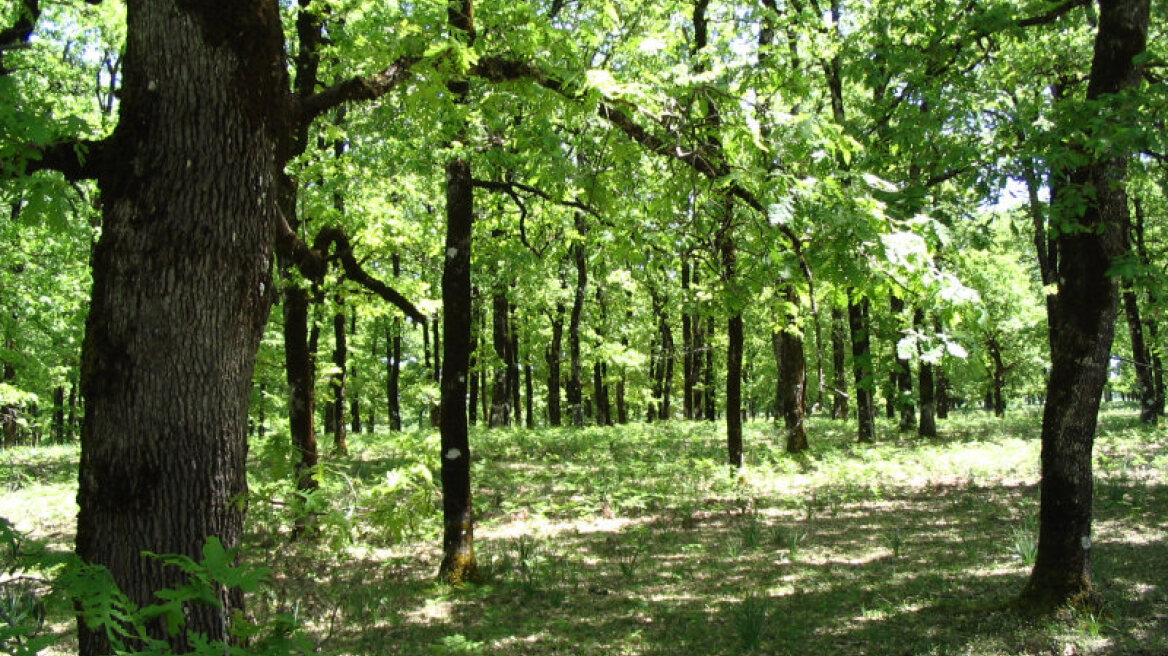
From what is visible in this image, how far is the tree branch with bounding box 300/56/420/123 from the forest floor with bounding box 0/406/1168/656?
1938 mm

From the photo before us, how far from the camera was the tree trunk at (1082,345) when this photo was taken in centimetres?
564

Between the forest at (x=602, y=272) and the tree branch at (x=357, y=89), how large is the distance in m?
0.03

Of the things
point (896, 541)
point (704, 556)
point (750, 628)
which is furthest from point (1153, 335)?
point (750, 628)

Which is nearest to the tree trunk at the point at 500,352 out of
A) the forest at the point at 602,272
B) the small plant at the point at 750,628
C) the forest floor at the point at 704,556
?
the forest at the point at 602,272

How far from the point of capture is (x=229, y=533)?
2.84 metres

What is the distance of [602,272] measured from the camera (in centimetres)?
872

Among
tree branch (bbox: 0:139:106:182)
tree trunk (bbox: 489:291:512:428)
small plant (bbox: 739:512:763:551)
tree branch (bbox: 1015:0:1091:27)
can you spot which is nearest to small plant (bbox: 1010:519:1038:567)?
small plant (bbox: 739:512:763:551)

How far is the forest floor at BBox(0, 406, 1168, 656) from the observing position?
18.9 ft

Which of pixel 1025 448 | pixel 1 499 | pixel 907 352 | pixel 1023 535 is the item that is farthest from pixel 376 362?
pixel 907 352

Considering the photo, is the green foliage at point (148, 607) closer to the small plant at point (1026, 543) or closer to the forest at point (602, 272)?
the forest at point (602, 272)

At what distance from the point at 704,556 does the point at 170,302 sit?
7550 millimetres

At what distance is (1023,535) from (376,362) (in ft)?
97.8

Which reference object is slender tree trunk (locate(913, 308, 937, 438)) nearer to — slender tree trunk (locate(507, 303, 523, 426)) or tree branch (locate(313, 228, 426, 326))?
slender tree trunk (locate(507, 303, 523, 426))

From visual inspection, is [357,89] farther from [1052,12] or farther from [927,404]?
[927,404]
